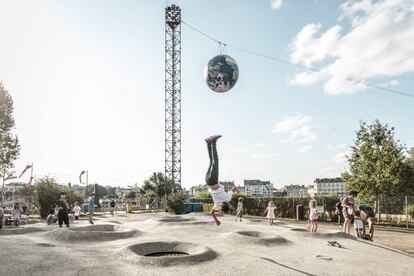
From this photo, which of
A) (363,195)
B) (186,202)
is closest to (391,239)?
(363,195)

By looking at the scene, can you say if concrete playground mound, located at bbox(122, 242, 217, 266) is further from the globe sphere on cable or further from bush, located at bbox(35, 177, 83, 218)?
bush, located at bbox(35, 177, 83, 218)

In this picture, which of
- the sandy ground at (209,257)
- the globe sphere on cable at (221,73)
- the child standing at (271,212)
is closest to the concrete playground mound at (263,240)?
the sandy ground at (209,257)

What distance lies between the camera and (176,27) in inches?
2184

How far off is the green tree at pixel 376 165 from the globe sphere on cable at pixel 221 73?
22713mm

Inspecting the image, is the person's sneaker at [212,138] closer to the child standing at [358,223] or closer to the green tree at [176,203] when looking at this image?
the child standing at [358,223]

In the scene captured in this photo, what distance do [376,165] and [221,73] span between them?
80.7 feet

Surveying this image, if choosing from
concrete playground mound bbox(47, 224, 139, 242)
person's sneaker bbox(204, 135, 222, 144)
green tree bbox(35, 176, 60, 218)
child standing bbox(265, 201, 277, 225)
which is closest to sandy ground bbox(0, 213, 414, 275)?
concrete playground mound bbox(47, 224, 139, 242)

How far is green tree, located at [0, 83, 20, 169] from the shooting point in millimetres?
44219

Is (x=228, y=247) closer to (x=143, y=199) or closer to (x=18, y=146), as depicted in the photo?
(x=18, y=146)

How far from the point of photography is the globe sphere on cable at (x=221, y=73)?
452 inches

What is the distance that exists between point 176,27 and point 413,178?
39.5 m

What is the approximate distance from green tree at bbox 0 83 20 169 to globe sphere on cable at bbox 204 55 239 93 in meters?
41.3

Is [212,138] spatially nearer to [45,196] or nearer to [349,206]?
[349,206]

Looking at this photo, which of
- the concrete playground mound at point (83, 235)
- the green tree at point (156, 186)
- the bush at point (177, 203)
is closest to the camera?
the concrete playground mound at point (83, 235)
